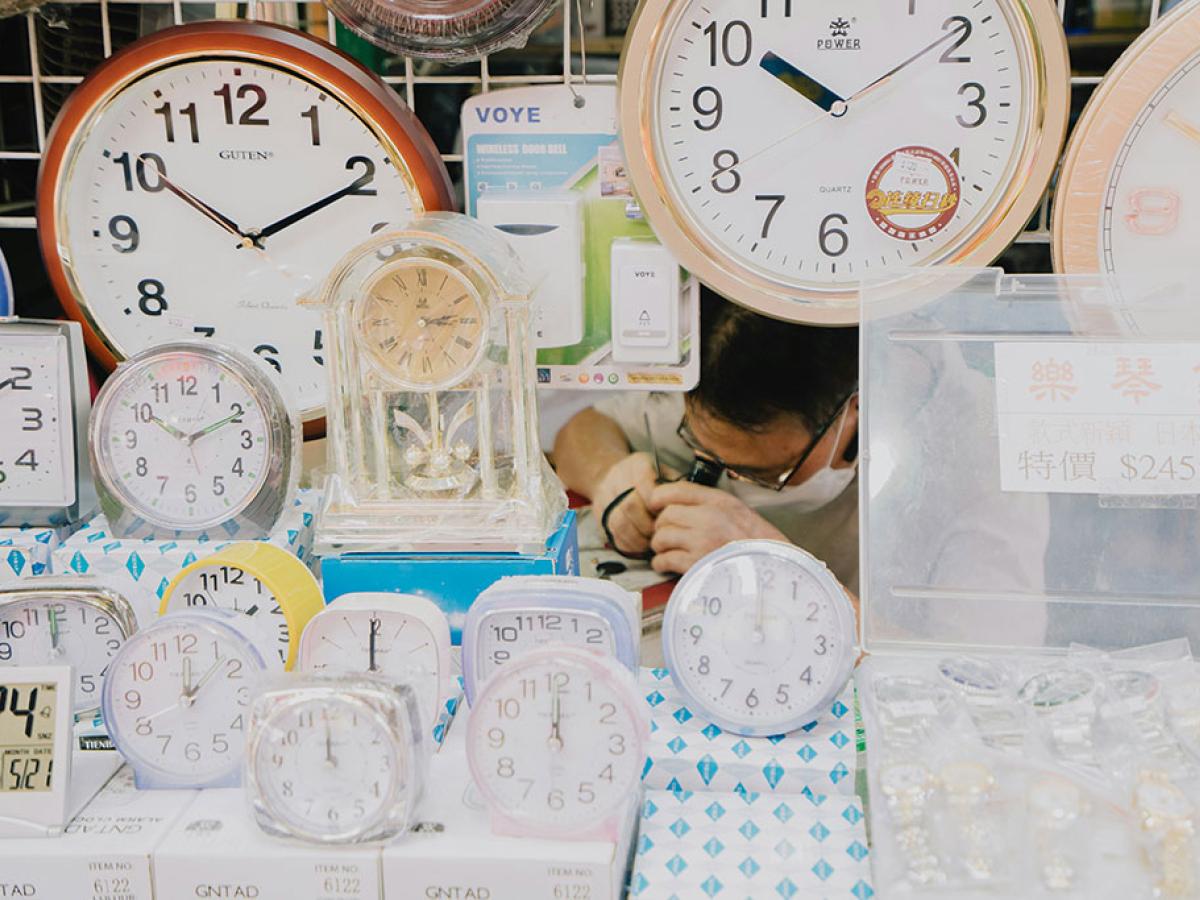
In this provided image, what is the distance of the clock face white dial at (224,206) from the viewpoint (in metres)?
2.04

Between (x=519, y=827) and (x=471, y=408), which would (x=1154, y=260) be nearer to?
(x=471, y=408)

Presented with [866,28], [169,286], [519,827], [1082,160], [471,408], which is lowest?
[519,827]

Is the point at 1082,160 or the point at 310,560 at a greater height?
the point at 1082,160

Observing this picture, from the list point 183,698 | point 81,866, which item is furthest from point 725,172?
point 81,866

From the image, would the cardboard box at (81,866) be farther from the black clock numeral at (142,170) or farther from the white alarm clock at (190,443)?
the black clock numeral at (142,170)

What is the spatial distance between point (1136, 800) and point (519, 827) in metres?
0.73

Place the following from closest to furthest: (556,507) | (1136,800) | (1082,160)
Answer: (1136,800), (1082,160), (556,507)

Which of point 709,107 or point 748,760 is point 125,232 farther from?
point 748,760

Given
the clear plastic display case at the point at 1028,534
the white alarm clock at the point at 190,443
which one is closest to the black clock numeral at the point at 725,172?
the clear plastic display case at the point at 1028,534

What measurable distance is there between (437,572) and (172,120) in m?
0.85

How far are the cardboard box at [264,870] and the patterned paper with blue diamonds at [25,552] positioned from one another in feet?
1.93

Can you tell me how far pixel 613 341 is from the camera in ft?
6.85

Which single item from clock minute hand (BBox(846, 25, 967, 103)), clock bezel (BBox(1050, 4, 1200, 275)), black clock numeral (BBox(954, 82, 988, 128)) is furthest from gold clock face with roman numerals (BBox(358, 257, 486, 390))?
clock bezel (BBox(1050, 4, 1200, 275))

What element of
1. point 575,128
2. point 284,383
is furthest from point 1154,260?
point 284,383
